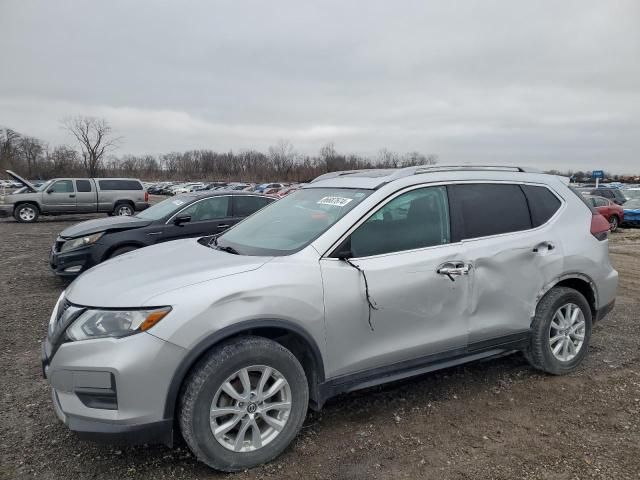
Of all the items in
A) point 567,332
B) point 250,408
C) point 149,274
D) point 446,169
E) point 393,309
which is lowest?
point 567,332

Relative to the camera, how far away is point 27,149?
8200cm

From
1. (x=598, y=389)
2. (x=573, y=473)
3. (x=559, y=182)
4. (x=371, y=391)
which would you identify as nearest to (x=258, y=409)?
(x=371, y=391)

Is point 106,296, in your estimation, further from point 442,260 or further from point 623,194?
point 623,194

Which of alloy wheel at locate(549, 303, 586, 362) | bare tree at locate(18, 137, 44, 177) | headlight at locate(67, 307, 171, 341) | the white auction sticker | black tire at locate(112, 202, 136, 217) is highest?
bare tree at locate(18, 137, 44, 177)

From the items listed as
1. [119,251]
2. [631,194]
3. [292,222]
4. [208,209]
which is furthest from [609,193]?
[292,222]

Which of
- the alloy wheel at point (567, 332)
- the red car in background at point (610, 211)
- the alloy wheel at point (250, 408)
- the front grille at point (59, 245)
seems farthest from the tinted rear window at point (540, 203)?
the red car in background at point (610, 211)

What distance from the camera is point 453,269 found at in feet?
11.2

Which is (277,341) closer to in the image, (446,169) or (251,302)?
(251,302)

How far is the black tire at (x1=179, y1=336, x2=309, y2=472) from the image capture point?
8.59ft

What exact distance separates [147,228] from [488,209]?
17.8 ft

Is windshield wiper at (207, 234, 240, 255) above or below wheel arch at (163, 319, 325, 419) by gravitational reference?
above

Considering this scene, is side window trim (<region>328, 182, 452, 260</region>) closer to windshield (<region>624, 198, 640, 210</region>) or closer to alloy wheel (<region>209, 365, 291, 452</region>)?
alloy wheel (<region>209, 365, 291, 452</region>)

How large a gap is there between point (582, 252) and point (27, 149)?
95201 millimetres

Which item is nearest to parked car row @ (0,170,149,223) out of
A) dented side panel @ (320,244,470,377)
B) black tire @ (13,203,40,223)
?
black tire @ (13,203,40,223)
